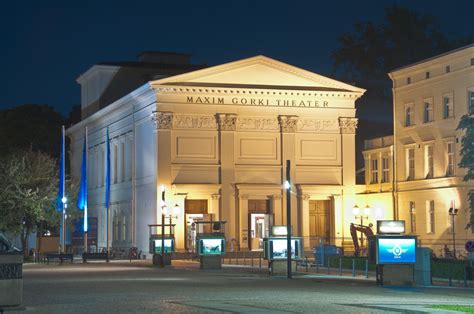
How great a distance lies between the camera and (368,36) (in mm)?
117875

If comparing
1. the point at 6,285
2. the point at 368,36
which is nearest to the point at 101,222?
the point at 368,36

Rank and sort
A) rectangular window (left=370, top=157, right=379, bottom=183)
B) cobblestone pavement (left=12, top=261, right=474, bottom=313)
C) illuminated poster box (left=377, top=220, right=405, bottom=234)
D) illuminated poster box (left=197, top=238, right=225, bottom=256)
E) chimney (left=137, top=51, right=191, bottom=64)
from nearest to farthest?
cobblestone pavement (left=12, top=261, right=474, bottom=313) < illuminated poster box (left=377, top=220, right=405, bottom=234) < illuminated poster box (left=197, top=238, right=225, bottom=256) < rectangular window (left=370, top=157, right=379, bottom=183) < chimney (left=137, top=51, right=191, bottom=64)

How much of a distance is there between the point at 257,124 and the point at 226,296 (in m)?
52.5

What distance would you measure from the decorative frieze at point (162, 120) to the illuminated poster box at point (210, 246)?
2389cm

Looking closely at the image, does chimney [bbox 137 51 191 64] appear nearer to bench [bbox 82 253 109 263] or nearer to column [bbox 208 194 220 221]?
column [bbox 208 194 220 221]

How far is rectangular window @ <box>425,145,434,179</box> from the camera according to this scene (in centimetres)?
7462

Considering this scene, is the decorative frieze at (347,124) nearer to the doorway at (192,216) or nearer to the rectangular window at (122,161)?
the doorway at (192,216)

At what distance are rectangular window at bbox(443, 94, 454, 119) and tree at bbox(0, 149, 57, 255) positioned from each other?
3128 cm

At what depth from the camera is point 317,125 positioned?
282ft

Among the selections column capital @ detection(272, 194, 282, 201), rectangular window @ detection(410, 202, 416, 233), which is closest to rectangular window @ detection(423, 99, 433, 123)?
rectangular window @ detection(410, 202, 416, 233)

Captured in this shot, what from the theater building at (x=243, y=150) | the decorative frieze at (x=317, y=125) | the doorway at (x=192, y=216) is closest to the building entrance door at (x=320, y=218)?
the theater building at (x=243, y=150)

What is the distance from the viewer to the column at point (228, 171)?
82.1 m

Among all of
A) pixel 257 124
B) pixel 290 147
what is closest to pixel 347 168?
pixel 290 147

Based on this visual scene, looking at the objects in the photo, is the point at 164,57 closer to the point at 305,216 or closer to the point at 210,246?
the point at 305,216
